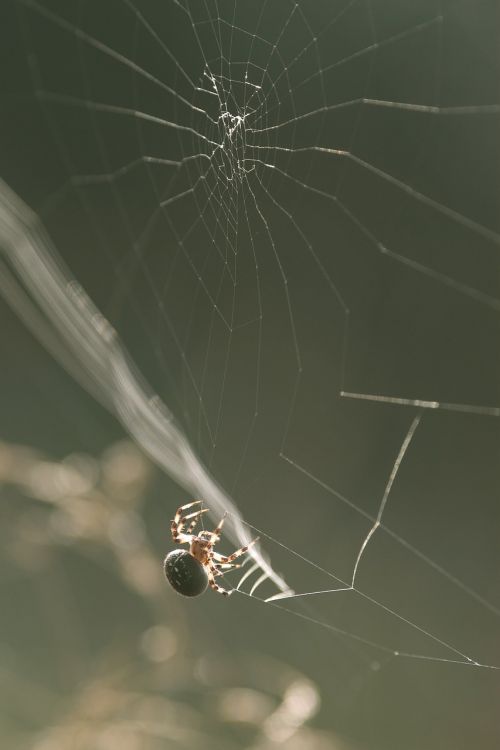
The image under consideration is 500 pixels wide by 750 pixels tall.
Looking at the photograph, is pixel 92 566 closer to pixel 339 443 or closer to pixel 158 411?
pixel 339 443

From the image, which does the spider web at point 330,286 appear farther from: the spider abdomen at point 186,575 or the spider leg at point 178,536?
the spider abdomen at point 186,575

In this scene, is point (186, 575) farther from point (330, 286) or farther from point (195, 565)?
point (330, 286)

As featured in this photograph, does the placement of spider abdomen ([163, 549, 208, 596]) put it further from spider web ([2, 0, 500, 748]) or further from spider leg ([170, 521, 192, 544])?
spider web ([2, 0, 500, 748])

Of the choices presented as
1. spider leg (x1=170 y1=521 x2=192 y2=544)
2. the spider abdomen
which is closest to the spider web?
spider leg (x1=170 y1=521 x2=192 y2=544)

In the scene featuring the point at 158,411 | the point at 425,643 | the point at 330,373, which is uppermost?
the point at 158,411

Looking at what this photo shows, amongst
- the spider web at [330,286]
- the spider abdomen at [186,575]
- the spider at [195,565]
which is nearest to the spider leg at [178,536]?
the spider at [195,565]

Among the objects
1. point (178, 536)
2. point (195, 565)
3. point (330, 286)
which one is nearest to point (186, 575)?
point (195, 565)

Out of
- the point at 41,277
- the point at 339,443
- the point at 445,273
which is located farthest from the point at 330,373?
the point at 41,277
